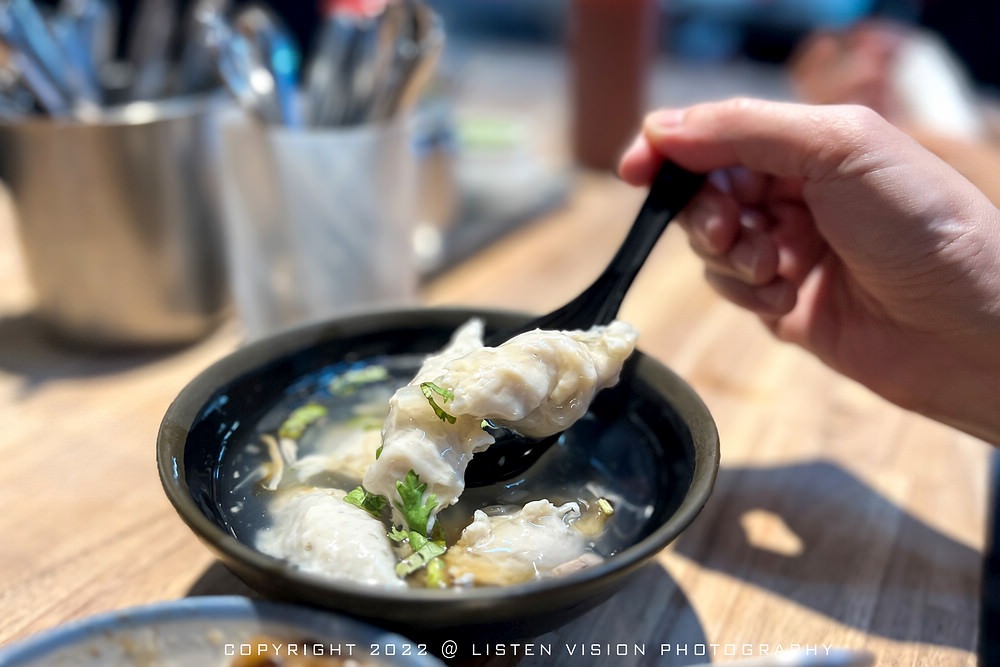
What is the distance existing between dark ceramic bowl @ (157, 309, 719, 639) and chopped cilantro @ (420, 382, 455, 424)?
0.20 metres

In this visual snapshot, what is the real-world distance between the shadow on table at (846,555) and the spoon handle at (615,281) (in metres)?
0.31

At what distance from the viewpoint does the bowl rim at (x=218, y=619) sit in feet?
2.04

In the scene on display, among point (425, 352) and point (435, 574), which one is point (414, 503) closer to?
point (435, 574)

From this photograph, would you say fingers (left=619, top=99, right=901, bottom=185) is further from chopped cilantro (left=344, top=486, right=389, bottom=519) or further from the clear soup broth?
chopped cilantro (left=344, top=486, right=389, bottom=519)

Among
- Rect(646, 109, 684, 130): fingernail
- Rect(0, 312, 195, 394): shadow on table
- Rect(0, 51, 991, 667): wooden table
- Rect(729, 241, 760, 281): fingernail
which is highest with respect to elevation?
Rect(646, 109, 684, 130): fingernail

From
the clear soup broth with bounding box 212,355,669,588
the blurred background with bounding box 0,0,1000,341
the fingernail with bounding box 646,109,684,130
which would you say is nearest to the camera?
the clear soup broth with bounding box 212,355,669,588

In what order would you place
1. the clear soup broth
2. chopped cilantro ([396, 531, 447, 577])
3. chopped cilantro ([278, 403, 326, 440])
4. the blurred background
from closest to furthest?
1. chopped cilantro ([396, 531, 447, 577])
2. the clear soup broth
3. chopped cilantro ([278, 403, 326, 440])
4. the blurred background

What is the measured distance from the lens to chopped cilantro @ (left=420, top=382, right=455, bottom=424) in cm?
78

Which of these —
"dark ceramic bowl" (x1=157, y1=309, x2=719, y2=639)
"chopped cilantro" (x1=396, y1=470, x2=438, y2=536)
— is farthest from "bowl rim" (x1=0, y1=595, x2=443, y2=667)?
"chopped cilantro" (x1=396, y1=470, x2=438, y2=536)

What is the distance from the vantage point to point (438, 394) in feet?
2.59

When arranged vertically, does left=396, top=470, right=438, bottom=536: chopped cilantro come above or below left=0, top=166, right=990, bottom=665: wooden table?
above

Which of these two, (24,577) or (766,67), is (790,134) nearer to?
(24,577)

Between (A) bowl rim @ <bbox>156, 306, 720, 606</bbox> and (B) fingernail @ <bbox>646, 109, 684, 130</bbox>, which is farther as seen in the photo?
(B) fingernail @ <bbox>646, 109, 684, 130</bbox>

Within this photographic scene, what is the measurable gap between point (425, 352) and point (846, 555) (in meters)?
0.61
